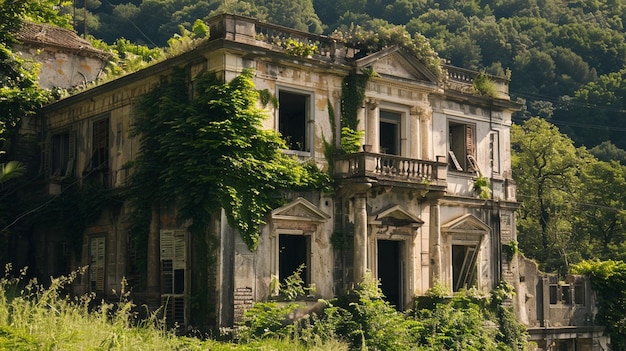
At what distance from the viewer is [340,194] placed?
2636 cm

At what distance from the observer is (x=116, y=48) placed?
44250 mm

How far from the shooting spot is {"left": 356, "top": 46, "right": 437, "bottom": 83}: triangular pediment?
1079 inches

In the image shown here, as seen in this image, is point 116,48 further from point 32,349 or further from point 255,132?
point 32,349

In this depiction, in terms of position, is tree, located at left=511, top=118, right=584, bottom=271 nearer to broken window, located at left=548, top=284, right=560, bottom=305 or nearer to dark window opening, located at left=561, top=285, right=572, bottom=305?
dark window opening, located at left=561, top=285, right=572, bottom=305

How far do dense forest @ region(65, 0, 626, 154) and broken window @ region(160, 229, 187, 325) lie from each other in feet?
139

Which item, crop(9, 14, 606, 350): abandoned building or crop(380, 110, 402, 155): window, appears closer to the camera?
crop(9, 14, 606, 350): abandoned building

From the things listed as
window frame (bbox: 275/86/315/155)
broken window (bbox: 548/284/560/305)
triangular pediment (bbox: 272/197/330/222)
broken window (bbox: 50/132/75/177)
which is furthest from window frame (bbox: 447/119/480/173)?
broken window (bbox: 50/132/75/177)

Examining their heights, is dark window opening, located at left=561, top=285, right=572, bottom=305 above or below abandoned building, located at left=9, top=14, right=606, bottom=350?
below

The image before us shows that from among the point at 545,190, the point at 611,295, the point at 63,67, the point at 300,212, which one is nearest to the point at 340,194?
the point at 300,212

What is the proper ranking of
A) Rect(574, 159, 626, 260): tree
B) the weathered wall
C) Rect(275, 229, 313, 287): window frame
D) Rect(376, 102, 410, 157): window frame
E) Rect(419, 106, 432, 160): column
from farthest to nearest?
Rect(574, 159, 626, 260): tree
the weathered wall
Rect(419, 106, 432, 160): column
Rect(376, 102, 410, 157): window frame
Rect(275, 229, 313, 287): window frame

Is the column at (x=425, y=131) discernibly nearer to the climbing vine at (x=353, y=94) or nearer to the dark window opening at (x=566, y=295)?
the climbing vine at (x=353, y=94)

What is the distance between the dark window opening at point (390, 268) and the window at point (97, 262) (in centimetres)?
784

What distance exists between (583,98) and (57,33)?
46880 mm

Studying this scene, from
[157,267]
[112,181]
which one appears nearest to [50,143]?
[112,181]
